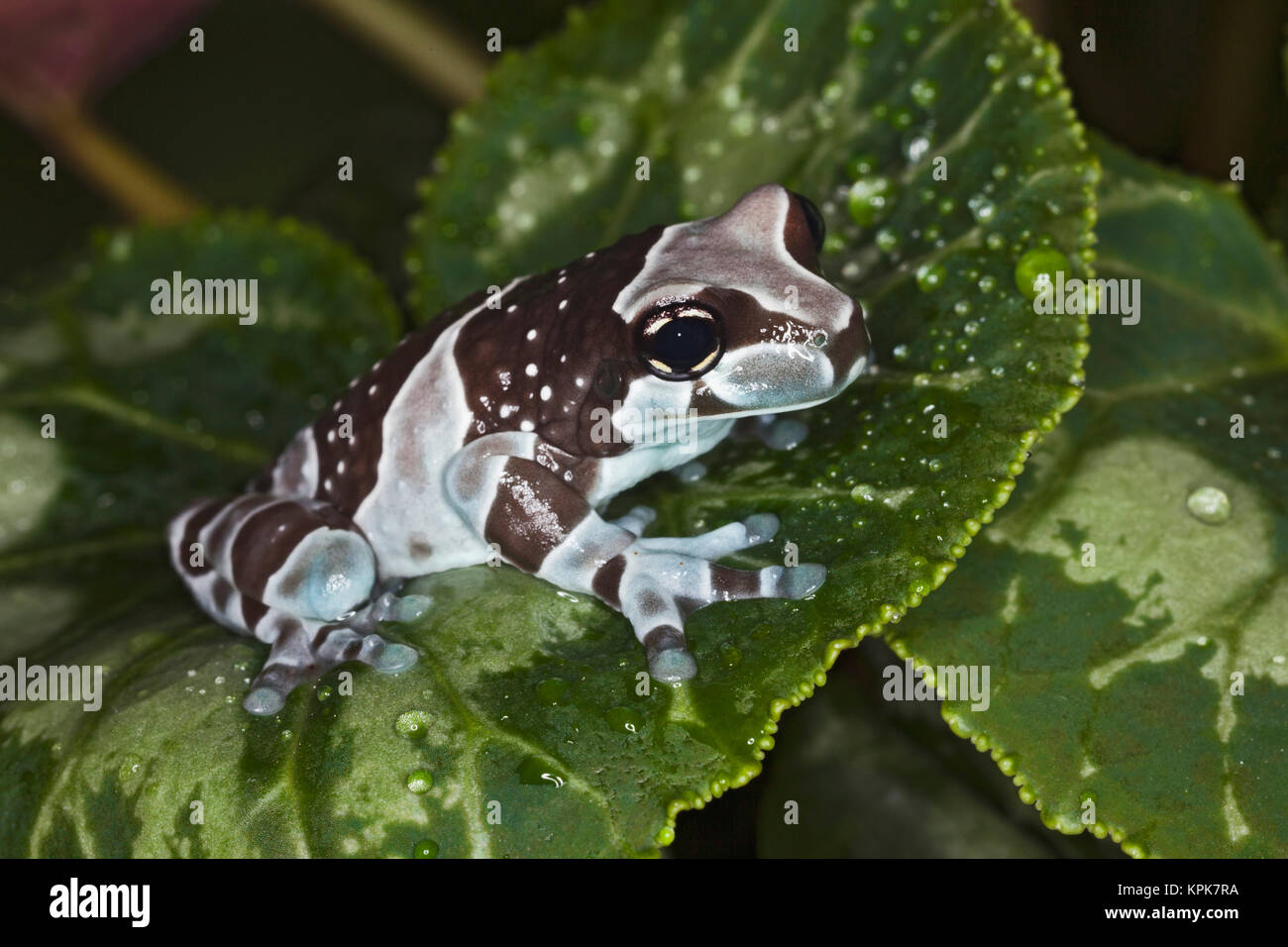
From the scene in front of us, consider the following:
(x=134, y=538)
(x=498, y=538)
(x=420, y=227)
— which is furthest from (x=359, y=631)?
(x=420, y=227)

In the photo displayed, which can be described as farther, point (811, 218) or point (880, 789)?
point (880, 789)

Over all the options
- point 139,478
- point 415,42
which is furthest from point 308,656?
point 415,42

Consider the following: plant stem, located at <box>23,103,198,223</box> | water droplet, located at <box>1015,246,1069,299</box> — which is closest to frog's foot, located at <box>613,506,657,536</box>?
water droplet, located at <box>1015,246,1069,299</box>

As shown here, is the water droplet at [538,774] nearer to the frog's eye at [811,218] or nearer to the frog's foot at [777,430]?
the frog's foot at [777,430]

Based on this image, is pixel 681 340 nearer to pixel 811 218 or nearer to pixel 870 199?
pixel 811 218

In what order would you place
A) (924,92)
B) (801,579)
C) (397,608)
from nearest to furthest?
(801,579), (397,608), (924,92)

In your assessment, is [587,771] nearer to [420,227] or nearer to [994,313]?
[994,313]

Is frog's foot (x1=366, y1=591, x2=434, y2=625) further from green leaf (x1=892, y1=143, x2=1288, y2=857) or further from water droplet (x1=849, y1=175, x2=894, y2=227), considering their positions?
water droplet (x1=849, y1=175, x2=894, y2=227)
